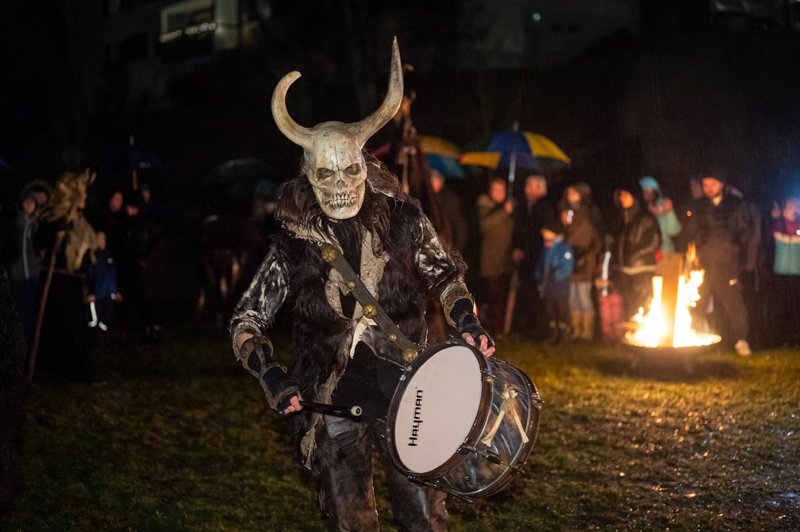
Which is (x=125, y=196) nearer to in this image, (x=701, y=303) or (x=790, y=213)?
(x=701, y=303)

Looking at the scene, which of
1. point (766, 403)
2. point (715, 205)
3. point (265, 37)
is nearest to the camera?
point (766, 403)

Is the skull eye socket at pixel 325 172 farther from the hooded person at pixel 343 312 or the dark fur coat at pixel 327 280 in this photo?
the dark fur coat at pixel 327 280

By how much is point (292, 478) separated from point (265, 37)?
30.3m

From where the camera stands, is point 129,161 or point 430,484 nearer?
point 430,484

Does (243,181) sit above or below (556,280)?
above

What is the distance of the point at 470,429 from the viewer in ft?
12.6

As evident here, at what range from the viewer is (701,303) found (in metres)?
11.8

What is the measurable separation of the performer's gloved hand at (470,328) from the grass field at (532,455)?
2261 millimetres

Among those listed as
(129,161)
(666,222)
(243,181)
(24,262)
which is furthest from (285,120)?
(243,181)

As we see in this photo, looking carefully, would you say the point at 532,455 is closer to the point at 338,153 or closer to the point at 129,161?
the point at 338,153

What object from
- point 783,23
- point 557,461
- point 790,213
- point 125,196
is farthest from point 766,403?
point 783,23

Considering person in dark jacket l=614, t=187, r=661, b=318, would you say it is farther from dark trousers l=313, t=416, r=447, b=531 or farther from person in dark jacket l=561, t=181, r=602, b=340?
dark trousers l=313, t=416, r=447, b=531

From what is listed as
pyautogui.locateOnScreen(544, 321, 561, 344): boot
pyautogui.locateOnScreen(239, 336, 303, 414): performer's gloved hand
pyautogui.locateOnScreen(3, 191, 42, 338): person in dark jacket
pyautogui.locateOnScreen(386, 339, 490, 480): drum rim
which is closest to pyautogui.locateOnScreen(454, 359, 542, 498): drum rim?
pyautogui.locateOnScreen(386, 339, 490, 480): drum rim

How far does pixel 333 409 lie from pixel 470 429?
52cm
